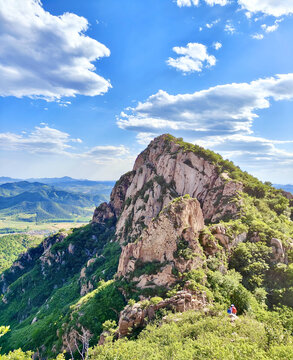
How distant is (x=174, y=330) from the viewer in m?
26.5

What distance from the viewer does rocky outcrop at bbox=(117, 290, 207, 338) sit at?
3291cm

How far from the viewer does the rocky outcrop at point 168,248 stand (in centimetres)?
4050

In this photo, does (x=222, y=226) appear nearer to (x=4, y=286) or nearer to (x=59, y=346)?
(x=59, y=346)

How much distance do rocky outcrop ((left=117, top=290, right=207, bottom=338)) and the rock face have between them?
1248 inches

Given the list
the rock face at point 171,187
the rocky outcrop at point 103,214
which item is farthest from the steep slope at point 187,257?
the rocky outcrop at point 103,214

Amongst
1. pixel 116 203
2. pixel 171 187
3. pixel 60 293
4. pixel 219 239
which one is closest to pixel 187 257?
pixel 219 239

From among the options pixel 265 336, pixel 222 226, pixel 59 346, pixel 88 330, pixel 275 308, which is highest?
pixel 222 226

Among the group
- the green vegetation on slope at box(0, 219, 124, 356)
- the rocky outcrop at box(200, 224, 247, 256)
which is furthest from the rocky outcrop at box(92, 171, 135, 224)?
the rocky outcrop at box(200, 224, 247, 256)

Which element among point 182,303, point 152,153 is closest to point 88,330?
point 182,303

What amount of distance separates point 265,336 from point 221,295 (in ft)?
42.9

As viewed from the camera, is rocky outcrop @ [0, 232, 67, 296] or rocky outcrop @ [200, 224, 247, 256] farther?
rocky outcrop @ [0, 232, 67, 296]

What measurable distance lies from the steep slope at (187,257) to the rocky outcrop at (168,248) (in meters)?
0.20

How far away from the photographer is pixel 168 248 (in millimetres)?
43812

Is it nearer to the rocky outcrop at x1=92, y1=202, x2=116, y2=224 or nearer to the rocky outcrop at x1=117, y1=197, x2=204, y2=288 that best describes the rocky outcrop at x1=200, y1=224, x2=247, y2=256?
the rocky outcrop at x1=117, y1=197, x2=204, y2=288
